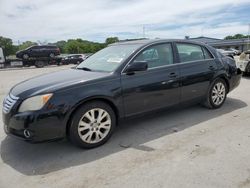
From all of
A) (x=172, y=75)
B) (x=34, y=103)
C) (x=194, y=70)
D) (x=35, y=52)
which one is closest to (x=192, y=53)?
(x=194, y=70)

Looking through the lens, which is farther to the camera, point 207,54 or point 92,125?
point 207,54

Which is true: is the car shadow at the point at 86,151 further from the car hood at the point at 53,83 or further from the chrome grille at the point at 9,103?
the car hood at the point at 53,83

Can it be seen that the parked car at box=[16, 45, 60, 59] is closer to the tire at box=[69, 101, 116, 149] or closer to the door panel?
the door panel

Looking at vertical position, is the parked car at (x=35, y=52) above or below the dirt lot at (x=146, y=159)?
above

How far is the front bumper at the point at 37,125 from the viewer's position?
3283 millimetres

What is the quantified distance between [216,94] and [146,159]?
275 centimetres

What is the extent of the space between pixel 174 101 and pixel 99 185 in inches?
91.7

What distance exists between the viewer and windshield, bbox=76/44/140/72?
416 centimetres

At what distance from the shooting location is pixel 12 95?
3650mm

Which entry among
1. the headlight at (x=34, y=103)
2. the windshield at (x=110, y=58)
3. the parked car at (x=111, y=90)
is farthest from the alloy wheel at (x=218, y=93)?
the headlight at (x=34, y=103)

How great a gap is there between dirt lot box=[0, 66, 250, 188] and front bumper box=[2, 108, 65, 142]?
332 millimetres

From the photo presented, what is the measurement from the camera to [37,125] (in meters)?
3.29

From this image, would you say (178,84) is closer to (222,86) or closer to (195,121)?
(195,121)

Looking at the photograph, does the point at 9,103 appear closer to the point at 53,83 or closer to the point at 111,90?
the point at 53,83
